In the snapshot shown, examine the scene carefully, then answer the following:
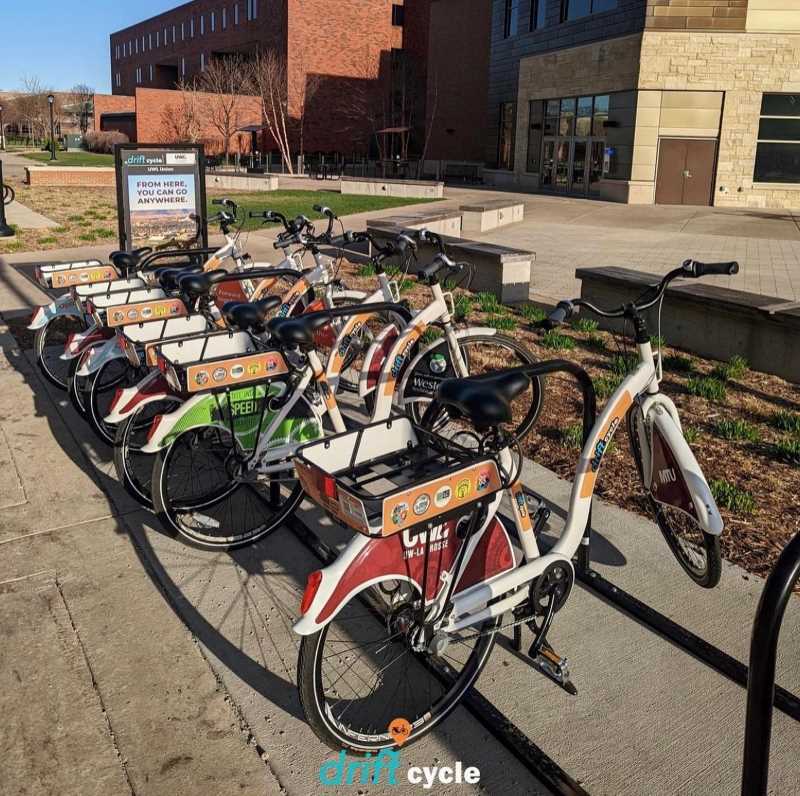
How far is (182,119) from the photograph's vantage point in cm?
5044

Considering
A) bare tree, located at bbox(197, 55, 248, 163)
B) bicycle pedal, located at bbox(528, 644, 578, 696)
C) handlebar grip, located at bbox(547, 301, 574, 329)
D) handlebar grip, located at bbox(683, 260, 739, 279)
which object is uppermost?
bare tree, located at bbox(197, 55, 248, 163)

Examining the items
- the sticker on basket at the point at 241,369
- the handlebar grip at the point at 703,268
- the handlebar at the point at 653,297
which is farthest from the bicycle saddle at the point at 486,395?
the sticker on basket at the point at 241,369

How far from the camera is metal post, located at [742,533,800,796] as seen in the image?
5.61 feet

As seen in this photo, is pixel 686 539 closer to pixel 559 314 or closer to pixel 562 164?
pixel 559 314

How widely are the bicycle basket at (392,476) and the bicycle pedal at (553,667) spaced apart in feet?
2.44

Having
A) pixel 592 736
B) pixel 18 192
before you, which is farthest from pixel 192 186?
pixel 18 192

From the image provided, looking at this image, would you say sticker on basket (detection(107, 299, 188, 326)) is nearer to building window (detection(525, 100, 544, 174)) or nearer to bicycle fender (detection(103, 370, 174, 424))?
bicycle fender (detection(103, 370, 174, 424))

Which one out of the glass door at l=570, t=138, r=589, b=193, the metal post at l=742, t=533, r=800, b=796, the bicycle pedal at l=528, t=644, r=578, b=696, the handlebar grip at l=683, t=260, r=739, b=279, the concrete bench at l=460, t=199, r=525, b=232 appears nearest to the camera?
the metal post at l=742, t=533, r=800, b=796

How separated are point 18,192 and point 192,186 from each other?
66.1ft

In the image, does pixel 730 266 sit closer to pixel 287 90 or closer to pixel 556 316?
pixel 556 316

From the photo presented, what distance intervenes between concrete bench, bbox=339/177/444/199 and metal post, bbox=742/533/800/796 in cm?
2612

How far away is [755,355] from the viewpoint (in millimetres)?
7062

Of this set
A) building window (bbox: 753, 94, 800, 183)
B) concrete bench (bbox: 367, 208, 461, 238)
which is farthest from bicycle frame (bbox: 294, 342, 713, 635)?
building window (bbox: 753, 94, 800, 183)

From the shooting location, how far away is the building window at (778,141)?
27.0 metres
